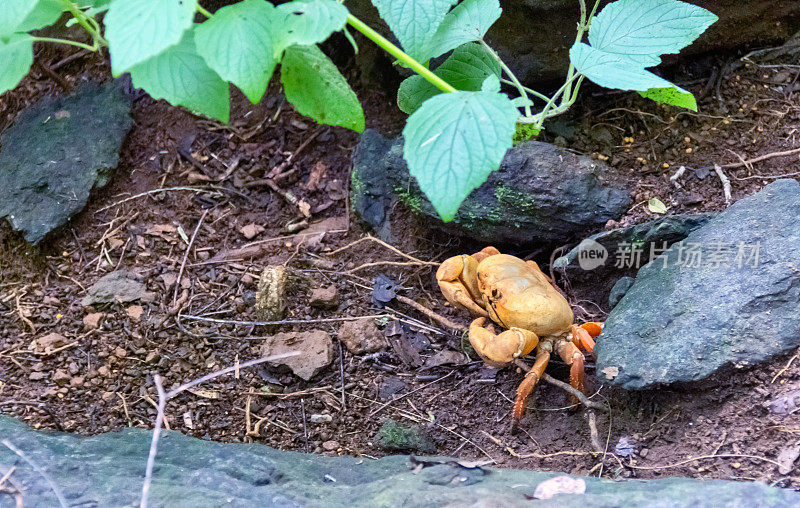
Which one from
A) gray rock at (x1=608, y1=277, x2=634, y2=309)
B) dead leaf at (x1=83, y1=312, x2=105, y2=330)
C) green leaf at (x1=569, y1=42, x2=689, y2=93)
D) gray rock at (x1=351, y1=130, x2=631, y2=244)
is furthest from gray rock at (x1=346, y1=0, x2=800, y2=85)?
Result: dead leaf at (x1=83, y1=312, x2=105, y2=330)

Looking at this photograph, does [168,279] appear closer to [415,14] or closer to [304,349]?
[304,349]

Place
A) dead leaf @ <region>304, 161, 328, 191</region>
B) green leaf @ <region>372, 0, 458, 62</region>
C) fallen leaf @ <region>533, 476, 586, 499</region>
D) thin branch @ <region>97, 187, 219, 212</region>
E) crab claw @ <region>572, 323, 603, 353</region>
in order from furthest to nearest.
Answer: dead leaf @ <region>304, 161, 328, 191</region> → thin branch @ <region>97, 187, 219, 212</region> → crab claw @ <region>572, 323, 603, 353</region> → green leaf @ <region>372, 0, 458, 62</region> → fallen leaf @ <region>533, 476, 586, 499</region>

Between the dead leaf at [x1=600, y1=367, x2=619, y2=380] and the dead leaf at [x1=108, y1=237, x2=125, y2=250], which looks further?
the dead leaf at [x1=108, y1=237, x2=125, y2=250]

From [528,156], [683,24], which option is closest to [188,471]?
[528,156]

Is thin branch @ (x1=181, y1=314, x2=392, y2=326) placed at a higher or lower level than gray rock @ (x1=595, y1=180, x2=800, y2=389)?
lower

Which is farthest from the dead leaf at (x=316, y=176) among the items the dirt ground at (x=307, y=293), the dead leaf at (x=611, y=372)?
the dead leaf at (x=611, y=372)

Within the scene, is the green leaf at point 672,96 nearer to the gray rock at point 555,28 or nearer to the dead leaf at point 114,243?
the gray rock at point 555,28

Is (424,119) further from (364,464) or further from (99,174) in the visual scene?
(99,174)

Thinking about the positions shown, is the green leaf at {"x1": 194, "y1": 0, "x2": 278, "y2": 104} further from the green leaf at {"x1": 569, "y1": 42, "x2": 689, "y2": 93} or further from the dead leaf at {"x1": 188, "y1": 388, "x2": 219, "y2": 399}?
the dead leaf at {"x1": 188, "y1": 388, "x2": 219, "y2": 399}

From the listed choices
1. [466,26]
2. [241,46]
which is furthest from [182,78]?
[466,26]
